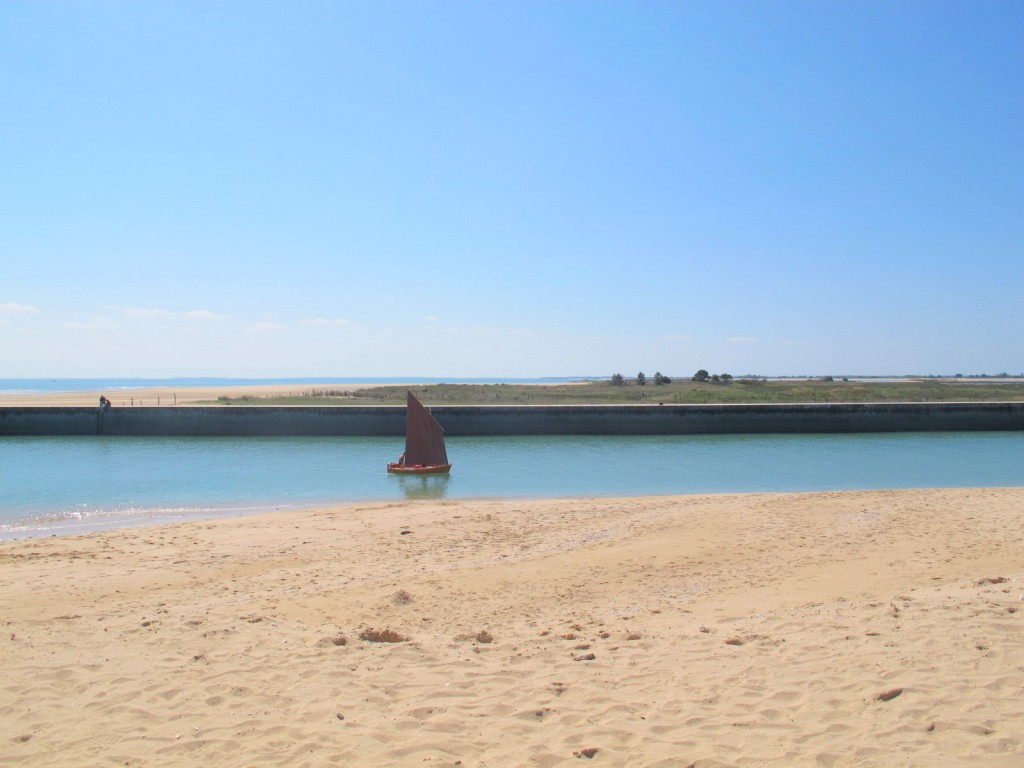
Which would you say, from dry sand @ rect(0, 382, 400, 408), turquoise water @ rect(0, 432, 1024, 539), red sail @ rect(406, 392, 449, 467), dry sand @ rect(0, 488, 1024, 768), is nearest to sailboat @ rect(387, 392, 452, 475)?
red sail @ rect(406, 392, 449, 467)

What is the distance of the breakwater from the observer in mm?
31000

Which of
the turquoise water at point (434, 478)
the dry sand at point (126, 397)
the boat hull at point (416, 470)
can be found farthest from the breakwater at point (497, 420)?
the boat hull at point (416, 470)

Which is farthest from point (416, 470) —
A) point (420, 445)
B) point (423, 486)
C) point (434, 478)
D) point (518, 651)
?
point (518, 651)

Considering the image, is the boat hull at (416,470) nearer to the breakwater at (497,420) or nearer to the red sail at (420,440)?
the red sail at (420,440)

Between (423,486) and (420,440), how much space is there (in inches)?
91.2

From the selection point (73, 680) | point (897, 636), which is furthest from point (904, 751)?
point (73, 680)

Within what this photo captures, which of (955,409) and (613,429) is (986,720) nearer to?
(613,429)

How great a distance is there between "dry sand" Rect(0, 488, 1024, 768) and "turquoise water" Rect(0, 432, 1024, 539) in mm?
5449

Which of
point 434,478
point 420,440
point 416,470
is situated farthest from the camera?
point 420,440

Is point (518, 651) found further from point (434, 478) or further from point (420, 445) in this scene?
point (420, 445)

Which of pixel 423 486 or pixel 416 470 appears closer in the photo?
pixel 423 486

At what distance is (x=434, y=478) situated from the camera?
707 inches

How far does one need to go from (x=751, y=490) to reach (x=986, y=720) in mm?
12310

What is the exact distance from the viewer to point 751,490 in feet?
51.8
